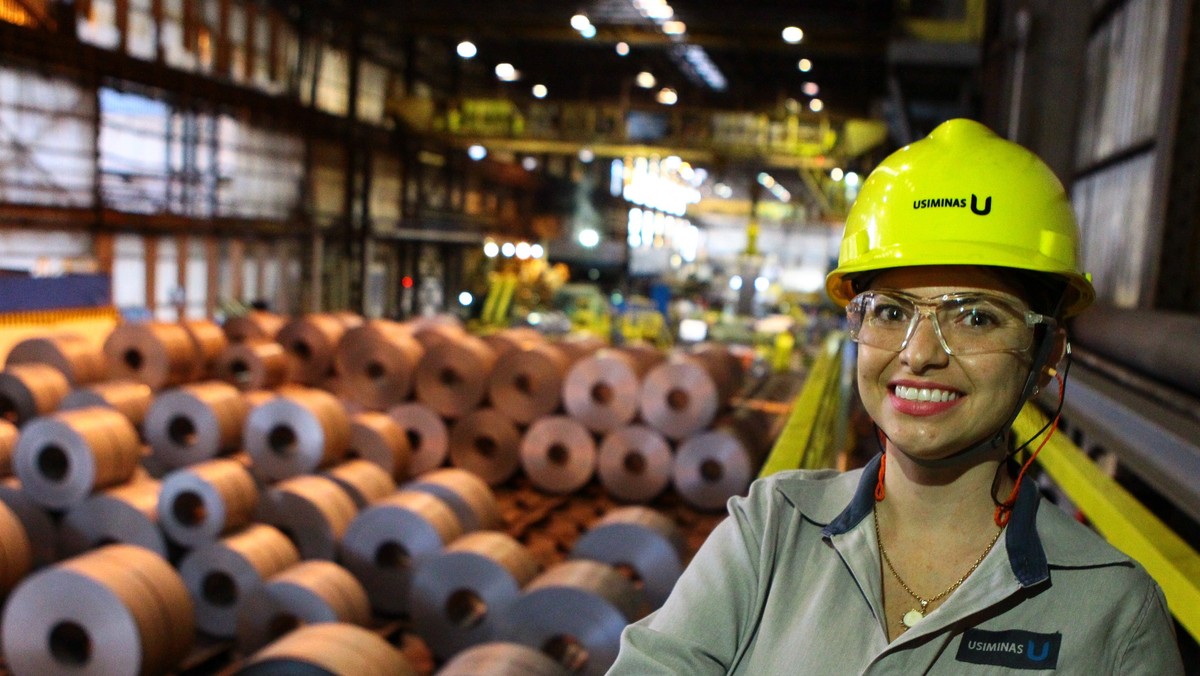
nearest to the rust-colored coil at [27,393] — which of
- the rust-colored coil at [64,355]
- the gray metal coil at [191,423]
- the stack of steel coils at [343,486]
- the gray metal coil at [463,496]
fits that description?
the stack of steel coils at [343,486]

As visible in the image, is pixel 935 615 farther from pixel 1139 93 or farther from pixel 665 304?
pixel 665 304

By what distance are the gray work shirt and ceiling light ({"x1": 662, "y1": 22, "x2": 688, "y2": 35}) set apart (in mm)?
15639

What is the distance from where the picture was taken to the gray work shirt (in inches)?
45.3

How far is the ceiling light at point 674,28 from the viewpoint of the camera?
16016 mm

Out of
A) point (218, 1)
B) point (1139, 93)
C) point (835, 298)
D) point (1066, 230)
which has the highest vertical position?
point (218, 1)

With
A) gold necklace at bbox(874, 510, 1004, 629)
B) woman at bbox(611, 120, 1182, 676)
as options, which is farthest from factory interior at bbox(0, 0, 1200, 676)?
gold necklace at bbox(874, 510, 1004, 629)

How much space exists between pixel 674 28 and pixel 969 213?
15.7 meters

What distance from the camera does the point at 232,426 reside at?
Answer: 809 cm

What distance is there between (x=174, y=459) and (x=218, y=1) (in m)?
9.90

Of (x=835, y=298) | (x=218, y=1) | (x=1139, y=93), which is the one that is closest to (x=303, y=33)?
(x=218, y=1)

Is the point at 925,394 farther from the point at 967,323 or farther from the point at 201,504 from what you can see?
the point at 201,504

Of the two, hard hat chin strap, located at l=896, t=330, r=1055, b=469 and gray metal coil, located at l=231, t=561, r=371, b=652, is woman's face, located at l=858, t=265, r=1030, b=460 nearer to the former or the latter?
hard hat chin strap, located at l=896, t=330, r=1055, b=469

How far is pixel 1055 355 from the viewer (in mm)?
1394

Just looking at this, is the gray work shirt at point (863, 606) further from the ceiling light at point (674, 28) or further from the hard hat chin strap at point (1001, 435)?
the ceiling light at point (674, 28)
